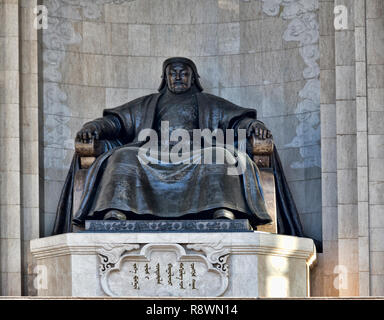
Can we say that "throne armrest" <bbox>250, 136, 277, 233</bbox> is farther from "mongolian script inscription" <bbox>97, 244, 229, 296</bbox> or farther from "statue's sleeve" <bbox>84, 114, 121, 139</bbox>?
"statue's sleeve" <bbox>84, 114, 121, 139</bbox>

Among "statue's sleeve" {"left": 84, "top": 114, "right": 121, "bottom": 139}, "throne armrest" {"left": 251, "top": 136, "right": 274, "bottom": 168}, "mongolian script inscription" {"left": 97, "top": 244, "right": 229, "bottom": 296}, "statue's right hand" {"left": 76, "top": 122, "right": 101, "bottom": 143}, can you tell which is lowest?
"mongolian script inscription" {"left": 97, "top": 244, "right": 229, "bottom": 296}

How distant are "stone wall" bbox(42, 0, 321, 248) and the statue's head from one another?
877 mm

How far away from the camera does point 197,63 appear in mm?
12734

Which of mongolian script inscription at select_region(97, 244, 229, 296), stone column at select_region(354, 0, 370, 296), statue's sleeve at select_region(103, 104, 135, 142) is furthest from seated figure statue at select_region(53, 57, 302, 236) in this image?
stone column at select_region(354, 0, 370, 296)

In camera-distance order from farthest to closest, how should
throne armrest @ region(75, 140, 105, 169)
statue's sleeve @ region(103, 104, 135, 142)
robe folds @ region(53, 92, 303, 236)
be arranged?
1. statue's sleeve @ region(103, 104, 135, 142)
2. throne armrest @ region(75, 140, 105, 169)
3. robe folds @ region(53, 92, 303, 236)

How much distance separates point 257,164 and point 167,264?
149 centimetres

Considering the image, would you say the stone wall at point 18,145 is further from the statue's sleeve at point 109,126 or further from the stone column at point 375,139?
the stone column at point 375,139

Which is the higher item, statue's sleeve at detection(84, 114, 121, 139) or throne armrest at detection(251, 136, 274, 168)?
statue's sleeve at detection(84, 114, 121, 139)

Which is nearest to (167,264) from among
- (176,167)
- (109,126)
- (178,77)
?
(176,167)

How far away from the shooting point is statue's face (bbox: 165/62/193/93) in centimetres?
1170

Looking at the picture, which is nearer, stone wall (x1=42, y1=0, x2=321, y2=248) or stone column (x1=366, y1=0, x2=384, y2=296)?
stone column (x1=366, y1=0, x2=384, y2=296)

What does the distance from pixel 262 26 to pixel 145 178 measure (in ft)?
8.99

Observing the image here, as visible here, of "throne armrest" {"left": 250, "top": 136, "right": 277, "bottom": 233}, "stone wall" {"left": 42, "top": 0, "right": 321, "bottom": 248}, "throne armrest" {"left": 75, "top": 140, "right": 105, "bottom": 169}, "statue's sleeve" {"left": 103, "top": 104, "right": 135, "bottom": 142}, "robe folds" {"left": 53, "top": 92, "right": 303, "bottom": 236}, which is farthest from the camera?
"stone wall" {"left": 42, "top": 0, "right": 321, "bottom": 248}

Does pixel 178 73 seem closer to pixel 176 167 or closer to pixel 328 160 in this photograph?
pixel 176 167
